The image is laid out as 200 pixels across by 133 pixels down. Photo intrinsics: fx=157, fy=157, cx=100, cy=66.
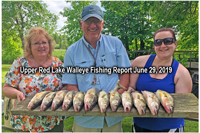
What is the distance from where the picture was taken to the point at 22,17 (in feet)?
59.4

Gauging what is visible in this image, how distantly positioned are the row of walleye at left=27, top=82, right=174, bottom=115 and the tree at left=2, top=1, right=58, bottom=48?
636 inches

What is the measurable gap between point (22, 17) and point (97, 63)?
60.6 feet

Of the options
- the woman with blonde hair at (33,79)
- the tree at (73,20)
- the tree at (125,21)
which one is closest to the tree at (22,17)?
the tree at (73,20)

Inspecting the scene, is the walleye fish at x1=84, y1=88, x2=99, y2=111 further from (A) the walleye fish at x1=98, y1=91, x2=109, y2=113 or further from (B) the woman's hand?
(B) the woman's hand

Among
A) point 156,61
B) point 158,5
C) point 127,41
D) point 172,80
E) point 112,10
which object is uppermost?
point 112,10

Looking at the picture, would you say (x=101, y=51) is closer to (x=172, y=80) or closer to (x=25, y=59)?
(x=172, y=80)

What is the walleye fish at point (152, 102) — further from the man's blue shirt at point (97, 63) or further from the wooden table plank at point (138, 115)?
the man's blue shirt at point (97, 63)

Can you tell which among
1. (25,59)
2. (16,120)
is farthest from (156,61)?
(16,120)

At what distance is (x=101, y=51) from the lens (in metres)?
2.88

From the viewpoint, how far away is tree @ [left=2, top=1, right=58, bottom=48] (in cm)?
1673

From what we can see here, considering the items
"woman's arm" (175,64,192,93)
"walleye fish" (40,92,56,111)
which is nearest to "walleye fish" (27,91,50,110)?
"walleye fish" (40,92,56,111)

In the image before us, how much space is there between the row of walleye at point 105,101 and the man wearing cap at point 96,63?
37 cm

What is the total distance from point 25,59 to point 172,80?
2.69 meters

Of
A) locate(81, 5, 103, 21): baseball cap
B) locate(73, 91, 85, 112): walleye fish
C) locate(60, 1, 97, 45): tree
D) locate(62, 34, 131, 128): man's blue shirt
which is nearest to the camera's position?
locate(73, 91, 85, 112): walleye fish
